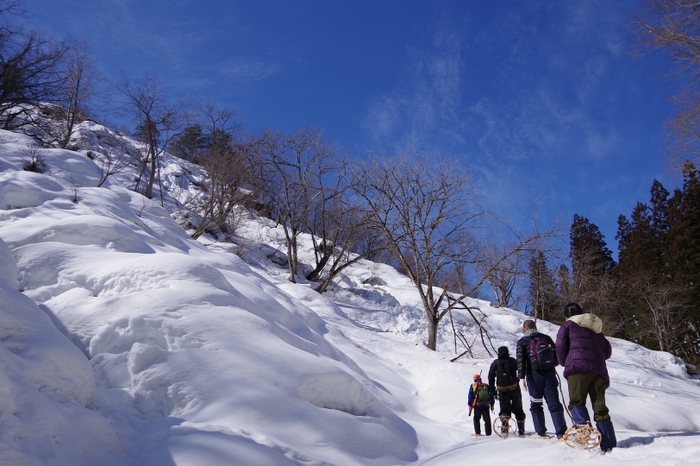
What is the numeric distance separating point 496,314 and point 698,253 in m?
18.3

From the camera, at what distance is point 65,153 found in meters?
15.6

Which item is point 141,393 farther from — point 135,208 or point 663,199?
point 663,199

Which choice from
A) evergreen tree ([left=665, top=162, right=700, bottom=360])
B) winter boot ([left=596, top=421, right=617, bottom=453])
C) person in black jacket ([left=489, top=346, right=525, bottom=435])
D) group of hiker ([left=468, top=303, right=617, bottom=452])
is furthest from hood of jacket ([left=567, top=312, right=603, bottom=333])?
evergreen tree ([left=665, top=162, right=700, bottom=360])

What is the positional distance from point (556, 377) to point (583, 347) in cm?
124

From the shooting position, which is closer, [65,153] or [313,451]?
[313,451]

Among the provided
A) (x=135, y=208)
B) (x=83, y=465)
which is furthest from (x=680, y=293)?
(x=83, y=465)

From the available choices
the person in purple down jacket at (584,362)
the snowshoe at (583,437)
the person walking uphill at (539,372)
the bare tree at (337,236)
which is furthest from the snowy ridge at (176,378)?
the bare tree at (337,236)

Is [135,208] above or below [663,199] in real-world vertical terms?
below

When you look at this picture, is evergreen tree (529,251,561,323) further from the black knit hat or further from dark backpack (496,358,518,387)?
the black knit hat

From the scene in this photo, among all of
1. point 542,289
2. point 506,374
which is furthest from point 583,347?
point 542,289

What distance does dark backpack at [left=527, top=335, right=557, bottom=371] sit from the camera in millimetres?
5727

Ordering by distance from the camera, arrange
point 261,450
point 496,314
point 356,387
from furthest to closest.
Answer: point 496,314
point 356,387
point 261,450

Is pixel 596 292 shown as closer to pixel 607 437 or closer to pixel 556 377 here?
pixel 556 377

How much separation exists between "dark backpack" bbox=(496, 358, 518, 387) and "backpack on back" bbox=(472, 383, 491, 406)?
0.31 m
